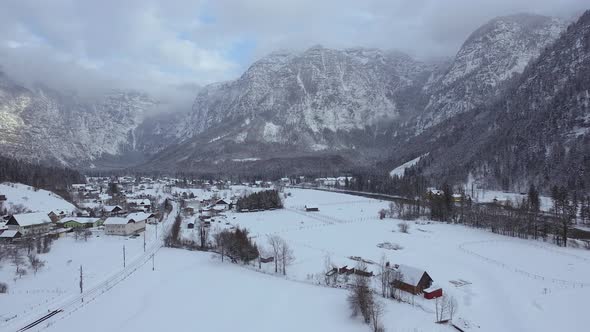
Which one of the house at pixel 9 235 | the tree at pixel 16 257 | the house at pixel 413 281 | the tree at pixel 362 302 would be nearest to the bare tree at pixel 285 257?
A: the house at pixel 413 281

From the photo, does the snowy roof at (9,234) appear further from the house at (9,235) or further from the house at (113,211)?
the house at (113,211)

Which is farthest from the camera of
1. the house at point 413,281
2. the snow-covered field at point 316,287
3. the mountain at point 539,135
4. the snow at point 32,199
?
the mountain at point 539,135

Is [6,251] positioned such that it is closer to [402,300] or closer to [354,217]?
[402,300]

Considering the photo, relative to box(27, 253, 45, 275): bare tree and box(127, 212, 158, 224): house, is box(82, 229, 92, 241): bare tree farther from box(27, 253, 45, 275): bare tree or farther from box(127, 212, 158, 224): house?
box(27, 253, 45, 275): bare tree

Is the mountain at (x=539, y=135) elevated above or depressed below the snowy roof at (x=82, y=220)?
above

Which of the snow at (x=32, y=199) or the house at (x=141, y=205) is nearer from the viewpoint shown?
the snow at (x=32, y=199)

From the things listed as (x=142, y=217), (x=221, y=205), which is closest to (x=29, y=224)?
(x=142, y=217)

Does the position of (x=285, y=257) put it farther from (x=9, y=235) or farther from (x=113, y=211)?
(x=113, y=211)

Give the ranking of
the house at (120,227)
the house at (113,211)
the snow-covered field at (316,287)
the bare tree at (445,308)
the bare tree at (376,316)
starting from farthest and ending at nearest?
the house at (113,211), the house at (120,227), the snow-covered field at (316,287), the bare tree at (445,308), the bare tree at (376,316)
